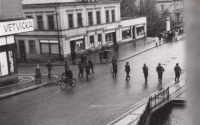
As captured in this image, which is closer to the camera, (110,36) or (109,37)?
(109,37)

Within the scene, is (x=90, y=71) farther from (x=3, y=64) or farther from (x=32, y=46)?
(x=32, y=46)

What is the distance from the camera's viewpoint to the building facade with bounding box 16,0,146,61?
124 ft

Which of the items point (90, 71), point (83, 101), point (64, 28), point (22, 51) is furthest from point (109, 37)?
point (83, 101)

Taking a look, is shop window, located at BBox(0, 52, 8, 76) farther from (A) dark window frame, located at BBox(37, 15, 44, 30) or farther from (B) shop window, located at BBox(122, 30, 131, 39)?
(B) shop window, located at BBox(122, 30, 131, 39)

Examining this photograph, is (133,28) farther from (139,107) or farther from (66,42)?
(139,107)

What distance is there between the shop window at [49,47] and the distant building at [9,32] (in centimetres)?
1303

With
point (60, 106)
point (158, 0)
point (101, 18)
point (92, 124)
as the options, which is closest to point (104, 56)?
point (101, 18)

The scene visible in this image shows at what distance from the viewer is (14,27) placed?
23781 mm

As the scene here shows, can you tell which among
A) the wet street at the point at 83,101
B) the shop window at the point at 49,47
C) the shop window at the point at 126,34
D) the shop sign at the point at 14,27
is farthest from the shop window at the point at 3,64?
the shop window at the point at 126,34

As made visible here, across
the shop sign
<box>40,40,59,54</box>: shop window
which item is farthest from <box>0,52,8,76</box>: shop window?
<box>40,40,59,54</box>: shop window

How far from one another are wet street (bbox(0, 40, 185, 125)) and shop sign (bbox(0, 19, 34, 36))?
5.20 meters

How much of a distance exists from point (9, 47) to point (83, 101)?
10.2 m

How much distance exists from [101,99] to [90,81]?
5898 mm

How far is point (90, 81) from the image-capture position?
23.7m
